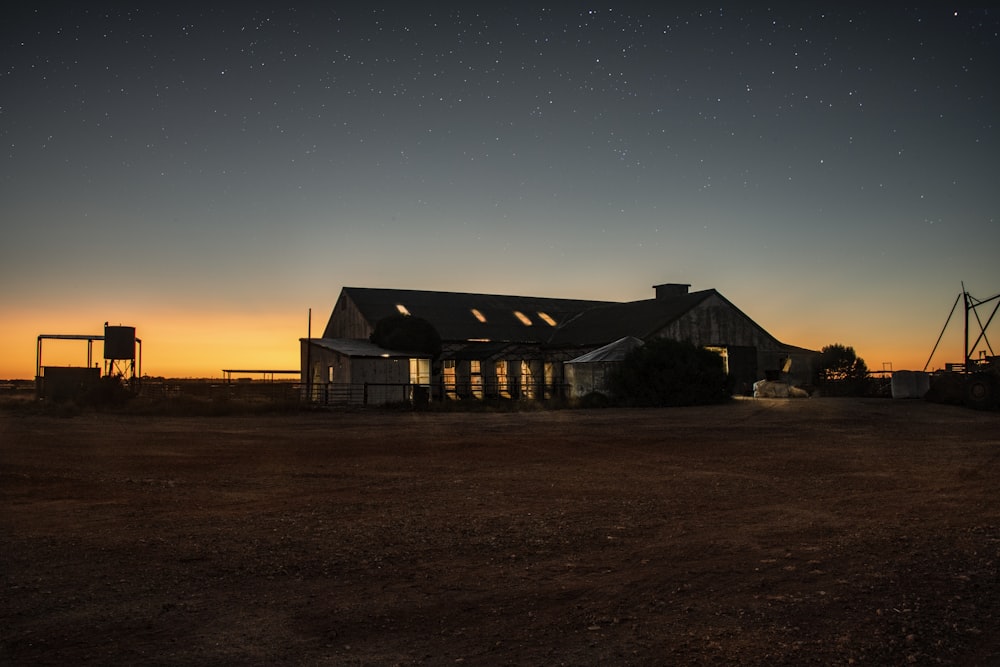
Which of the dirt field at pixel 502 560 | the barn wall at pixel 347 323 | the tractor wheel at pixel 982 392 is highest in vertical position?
the barn wall at pixel 347 323

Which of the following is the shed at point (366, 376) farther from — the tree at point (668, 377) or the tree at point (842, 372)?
the tree at point (842, 372)

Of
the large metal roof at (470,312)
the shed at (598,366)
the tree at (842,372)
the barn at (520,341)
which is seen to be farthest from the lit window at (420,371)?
the tree at (842,372)

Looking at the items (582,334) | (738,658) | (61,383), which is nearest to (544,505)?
(738,658)

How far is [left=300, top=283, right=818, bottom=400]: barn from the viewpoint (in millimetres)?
41625

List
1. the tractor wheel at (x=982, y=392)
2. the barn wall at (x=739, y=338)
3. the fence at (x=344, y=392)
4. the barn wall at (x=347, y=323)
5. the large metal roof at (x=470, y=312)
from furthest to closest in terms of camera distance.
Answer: the large metal roof at (x=470, y=312)
the barn wall at (x=347, y=323)
the barn wall at (x=739, y=338)
the fence at (x=344, y=392)
the tractor wheel at (x=982, y=392)

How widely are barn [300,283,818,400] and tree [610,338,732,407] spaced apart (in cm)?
585

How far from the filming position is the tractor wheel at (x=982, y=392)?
28547 millimetres

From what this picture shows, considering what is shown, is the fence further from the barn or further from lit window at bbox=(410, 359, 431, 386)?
lit window at bbox=(410, 359, 431, 386)

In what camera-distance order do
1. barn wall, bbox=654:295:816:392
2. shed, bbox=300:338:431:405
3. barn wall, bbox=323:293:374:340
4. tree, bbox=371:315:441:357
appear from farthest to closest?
barn wall, bbox=323:293:374:340 → barn wall, bbox=654:295:816:392 → tree, bbox=371:315:441:357 → shed, bbox=300:338:431:405

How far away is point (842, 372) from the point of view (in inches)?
1944

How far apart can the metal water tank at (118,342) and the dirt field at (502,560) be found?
31.6 m

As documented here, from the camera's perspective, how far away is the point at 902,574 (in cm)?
594

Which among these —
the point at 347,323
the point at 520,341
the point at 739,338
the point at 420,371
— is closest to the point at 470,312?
the point at 520,341

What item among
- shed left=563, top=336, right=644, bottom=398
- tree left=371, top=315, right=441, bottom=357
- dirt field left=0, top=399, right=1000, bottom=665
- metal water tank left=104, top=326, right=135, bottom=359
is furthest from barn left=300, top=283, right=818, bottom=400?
dirt field left=0, top=399, right=1000, bottom=665
